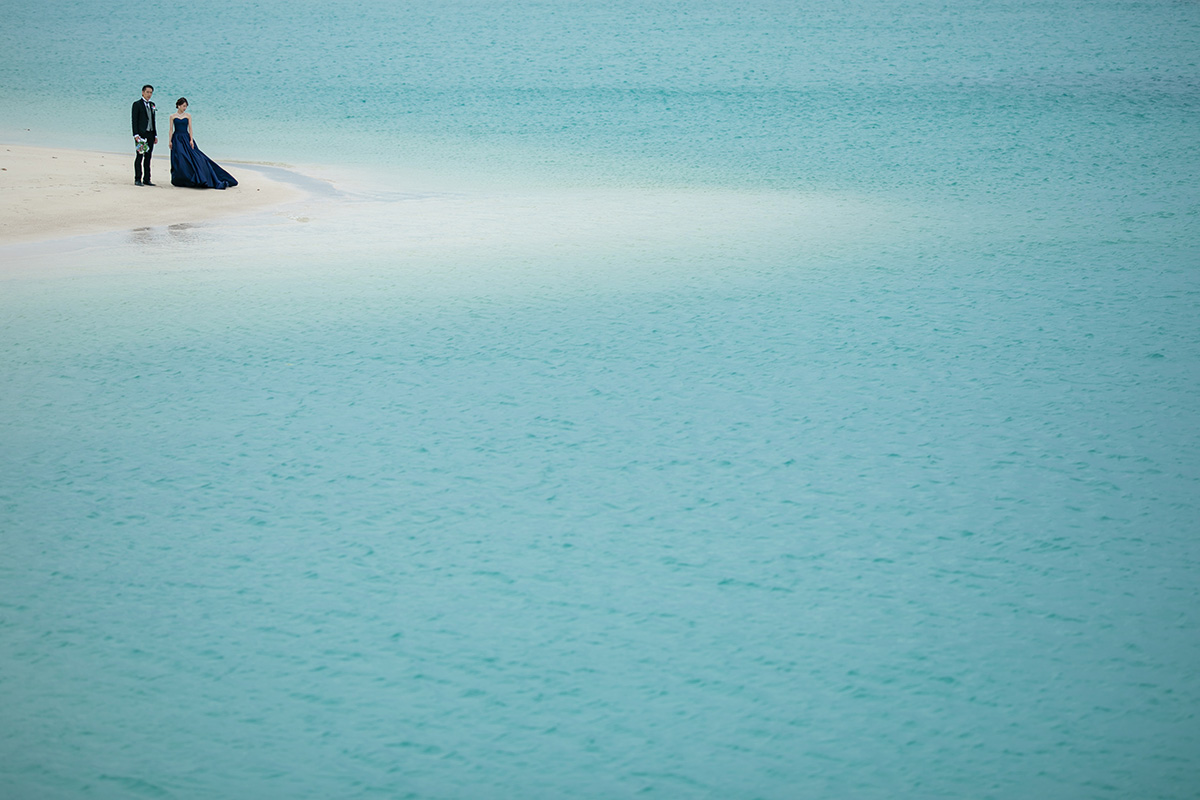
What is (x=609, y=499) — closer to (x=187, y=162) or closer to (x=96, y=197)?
(x=96, y=197)

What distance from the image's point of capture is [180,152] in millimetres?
12250

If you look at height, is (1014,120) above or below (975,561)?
above

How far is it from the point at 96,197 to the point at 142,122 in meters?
1.00

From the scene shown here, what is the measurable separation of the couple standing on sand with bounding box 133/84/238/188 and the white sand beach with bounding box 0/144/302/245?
158mm

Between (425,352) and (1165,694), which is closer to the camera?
(1165,694)

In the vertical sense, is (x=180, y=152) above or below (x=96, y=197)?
above

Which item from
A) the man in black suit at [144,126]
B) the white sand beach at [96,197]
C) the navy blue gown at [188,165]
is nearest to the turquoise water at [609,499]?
the navy blue gown at [188,165]

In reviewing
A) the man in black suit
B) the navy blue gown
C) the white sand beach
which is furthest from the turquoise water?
the white sand beach

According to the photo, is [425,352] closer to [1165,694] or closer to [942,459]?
[942,459]

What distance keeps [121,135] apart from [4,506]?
15.5 m

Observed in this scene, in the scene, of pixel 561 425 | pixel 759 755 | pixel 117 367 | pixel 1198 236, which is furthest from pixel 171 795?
pixel 1198 236

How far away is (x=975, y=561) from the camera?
14.2ft

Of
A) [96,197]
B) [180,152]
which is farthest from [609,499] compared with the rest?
[180,152]

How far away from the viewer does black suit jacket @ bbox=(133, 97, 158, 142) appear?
11.9 meters
